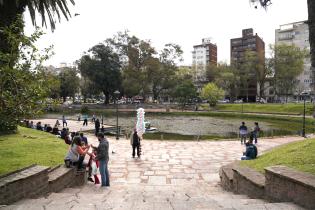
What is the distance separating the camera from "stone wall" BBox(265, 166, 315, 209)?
549 cm

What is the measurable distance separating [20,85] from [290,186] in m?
6.37

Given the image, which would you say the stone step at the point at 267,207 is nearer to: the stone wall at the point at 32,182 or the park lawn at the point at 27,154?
the stone wall at the point at 32,182

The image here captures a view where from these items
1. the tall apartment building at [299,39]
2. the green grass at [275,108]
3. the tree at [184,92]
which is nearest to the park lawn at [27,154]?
the green grass at [275,108]

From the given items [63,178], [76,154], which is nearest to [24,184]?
[63,178]

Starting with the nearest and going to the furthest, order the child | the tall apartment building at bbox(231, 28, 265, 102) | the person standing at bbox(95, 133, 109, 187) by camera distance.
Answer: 1. the person standing at bbox(95, 133, 109, 187)
2. the child
3. the tall apartment building at bbox(231, 28, 265, 102)

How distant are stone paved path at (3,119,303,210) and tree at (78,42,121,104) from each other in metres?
57.4

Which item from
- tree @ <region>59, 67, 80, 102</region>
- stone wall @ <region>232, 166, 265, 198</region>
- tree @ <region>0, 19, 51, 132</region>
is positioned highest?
tree @ <region>59, 67, 80, 102</region>

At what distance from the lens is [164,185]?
36.2ft

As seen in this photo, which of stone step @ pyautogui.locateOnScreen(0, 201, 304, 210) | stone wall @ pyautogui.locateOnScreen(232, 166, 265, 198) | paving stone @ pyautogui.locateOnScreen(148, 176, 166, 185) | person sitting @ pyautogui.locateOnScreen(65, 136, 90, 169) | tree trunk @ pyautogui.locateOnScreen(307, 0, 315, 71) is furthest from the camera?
paving stone @ pyautogui.locateOnScreen(148, 176, 166, 185)

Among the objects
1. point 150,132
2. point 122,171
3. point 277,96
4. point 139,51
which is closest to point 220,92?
point 139,51

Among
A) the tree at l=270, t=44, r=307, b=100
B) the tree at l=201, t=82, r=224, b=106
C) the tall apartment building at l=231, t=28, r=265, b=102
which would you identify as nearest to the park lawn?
the tree at l=201, t=82, r=224, b=106

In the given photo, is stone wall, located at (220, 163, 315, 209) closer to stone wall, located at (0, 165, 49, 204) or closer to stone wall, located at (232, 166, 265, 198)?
stone wall, located at (232, 166, 265, 198)

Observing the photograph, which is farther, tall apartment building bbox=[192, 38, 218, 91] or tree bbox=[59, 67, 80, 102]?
tall apartment building bbox=[192, 38, 218, 91]

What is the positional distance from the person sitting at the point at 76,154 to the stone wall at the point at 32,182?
0.33m
